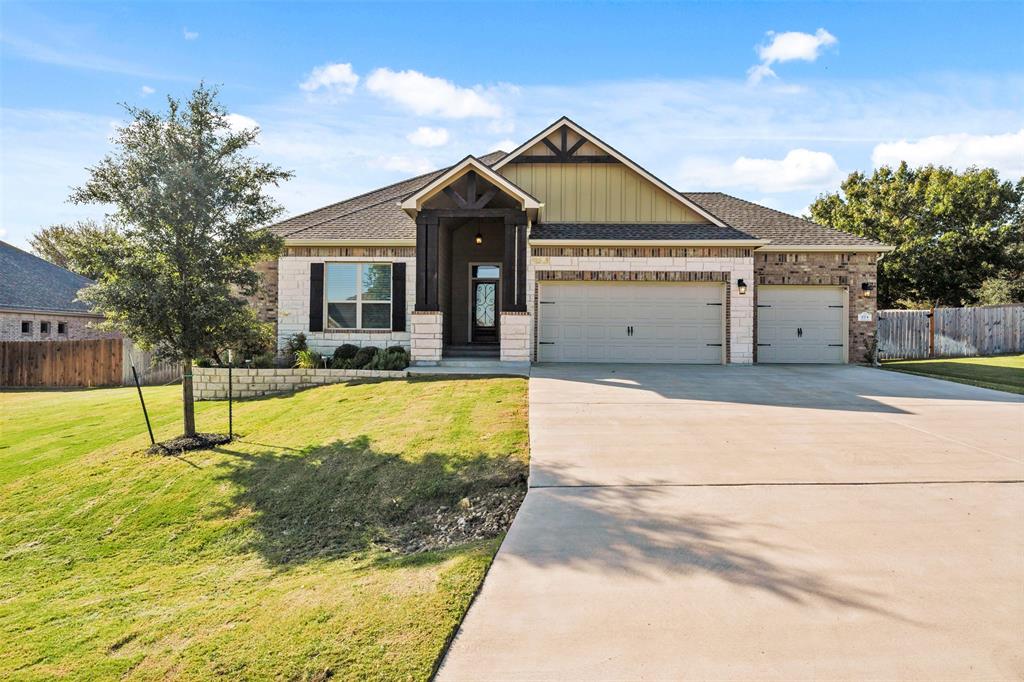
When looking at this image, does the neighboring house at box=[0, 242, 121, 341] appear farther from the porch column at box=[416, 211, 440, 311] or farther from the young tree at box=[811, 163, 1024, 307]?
the young tree at box=[811, 163, 1024, 307]

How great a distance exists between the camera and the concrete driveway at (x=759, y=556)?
8.76 ft

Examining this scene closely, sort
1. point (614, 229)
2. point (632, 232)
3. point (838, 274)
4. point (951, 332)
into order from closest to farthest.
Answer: point (632, 232)
point (614, 229)
point (838, 274)
point (951, 332)

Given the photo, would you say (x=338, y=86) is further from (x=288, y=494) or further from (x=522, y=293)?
(x=288, y=494)

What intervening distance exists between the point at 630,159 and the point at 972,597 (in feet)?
42.3

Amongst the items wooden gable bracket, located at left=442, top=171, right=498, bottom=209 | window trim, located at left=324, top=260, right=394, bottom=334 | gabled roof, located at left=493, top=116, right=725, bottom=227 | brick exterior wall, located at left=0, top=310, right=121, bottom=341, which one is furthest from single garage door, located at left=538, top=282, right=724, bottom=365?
brick exterior wall, located at left=0, top=310, right=121, bottom=341

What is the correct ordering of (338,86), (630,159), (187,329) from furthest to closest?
(630,159) → (338,86) → (187,329)

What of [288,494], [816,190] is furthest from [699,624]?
[816,190]

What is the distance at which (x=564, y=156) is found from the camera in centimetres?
1484

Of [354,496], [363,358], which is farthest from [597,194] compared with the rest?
[354,496]

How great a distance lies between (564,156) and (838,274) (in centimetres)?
778

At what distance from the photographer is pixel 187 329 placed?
8438mm

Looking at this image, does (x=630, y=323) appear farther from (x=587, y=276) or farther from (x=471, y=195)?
(x=471, y=195)

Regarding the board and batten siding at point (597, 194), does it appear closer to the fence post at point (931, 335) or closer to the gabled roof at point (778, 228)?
the gabled roof at point (778, 228)

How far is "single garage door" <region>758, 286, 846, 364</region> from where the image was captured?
14.9 meters
